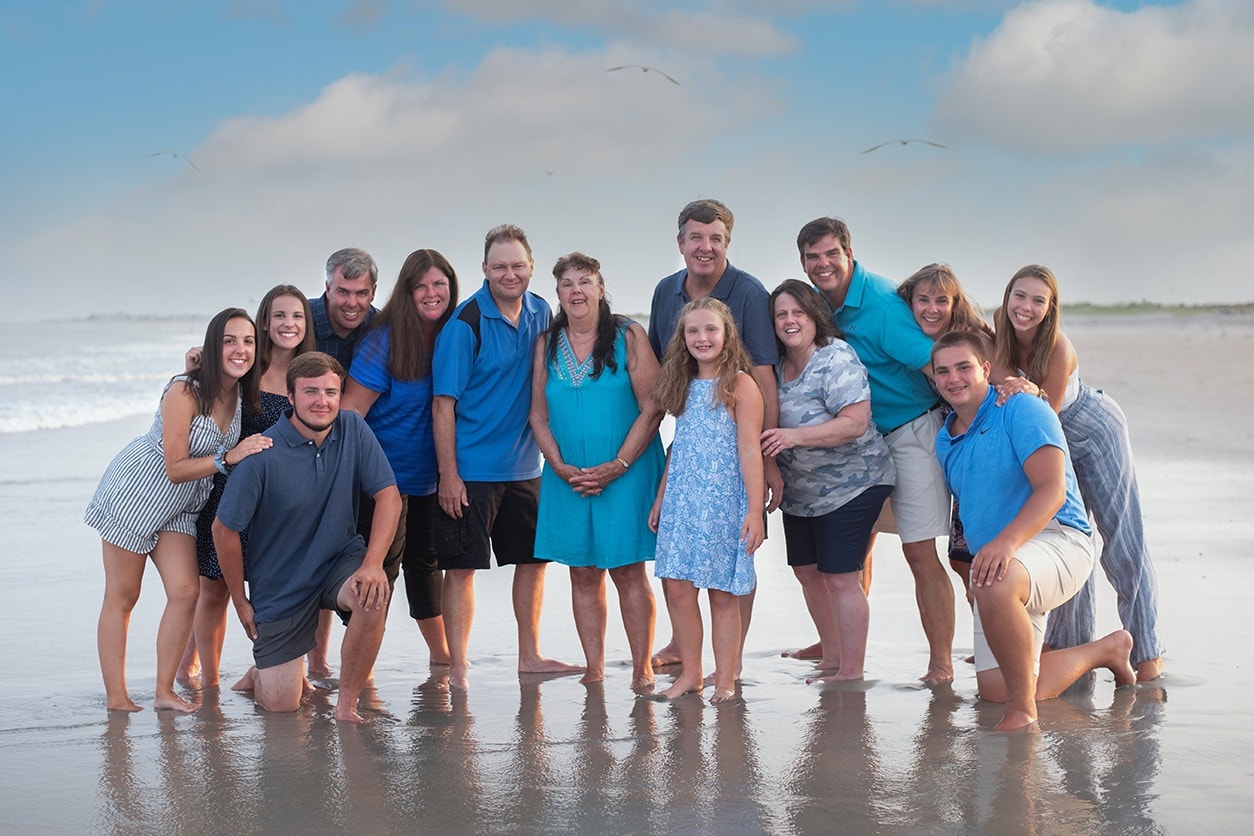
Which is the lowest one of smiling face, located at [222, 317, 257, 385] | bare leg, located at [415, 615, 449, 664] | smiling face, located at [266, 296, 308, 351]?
bare leg, located at [415, 615, 449, 664]

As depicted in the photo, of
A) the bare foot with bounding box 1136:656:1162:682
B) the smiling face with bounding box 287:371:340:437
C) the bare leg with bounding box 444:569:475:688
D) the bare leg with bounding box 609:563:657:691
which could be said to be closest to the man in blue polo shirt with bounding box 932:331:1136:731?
the bare foot with bounding box 1136:656:1162:682

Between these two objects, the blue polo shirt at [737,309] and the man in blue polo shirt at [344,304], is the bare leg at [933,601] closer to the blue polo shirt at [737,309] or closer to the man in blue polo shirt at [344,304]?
the blue polo shirt at [737,309]

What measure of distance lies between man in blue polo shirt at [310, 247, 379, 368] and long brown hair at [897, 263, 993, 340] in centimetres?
239

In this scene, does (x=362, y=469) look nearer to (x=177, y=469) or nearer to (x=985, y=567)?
(x=177, y=469)

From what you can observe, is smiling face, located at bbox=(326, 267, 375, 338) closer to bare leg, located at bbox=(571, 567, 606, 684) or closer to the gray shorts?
the gray shorts

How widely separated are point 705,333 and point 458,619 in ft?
5.39

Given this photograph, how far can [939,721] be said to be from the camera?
448 cm

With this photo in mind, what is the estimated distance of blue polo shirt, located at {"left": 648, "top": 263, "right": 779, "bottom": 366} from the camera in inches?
206

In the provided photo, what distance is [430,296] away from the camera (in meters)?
5.53

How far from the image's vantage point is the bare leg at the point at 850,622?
5.11 metres

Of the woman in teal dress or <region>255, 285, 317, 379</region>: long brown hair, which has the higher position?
<region>255, 285, 317, 379</region>: long brown hair

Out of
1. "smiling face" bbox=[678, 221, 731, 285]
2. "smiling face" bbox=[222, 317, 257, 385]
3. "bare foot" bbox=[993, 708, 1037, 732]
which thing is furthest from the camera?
"smiling face" bbox=[678, 221, 731, 285]

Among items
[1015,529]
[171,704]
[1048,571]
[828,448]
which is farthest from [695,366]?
[171,704]

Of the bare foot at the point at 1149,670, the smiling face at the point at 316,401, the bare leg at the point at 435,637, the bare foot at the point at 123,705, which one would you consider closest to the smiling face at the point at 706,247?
the smiling face at the point at 316,401
